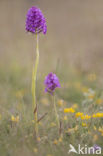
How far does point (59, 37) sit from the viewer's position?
1012cm

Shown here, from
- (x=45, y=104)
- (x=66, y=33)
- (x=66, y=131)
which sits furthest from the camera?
(x=66, y=33)

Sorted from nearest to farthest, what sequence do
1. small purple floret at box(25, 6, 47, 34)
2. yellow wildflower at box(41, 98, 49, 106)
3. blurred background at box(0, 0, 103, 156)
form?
small purple floret at box(25, 6, 47, 34) → blurred background at box(0, 0, 103, 156) → yellow wildflower at box(41, 98, 49, 106)

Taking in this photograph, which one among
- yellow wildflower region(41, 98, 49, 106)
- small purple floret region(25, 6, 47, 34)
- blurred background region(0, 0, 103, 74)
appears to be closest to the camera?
small purple floret region(25, 6, 47, 34)

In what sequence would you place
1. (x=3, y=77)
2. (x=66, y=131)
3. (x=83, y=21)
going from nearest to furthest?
(x=66, y=131)
(x=3, y=77)
(x=83, y=21)

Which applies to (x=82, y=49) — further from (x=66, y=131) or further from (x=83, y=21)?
(x=66, y=131)

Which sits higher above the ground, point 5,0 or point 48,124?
point 5,0

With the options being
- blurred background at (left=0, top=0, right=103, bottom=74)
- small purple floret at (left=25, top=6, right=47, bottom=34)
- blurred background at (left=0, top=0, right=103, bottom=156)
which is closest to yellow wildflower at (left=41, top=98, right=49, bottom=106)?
blurred background at (left=0, top=0, right=103, bottom=156)

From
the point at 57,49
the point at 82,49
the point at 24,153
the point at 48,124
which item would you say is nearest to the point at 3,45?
the point at 57,49

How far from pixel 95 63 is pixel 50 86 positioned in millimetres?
4610

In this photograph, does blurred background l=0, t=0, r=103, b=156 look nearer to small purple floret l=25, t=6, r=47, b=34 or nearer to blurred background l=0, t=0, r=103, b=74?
blurred background l=0, t=0, r=103, b=74

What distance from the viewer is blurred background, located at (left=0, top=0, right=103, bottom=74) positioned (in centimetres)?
729

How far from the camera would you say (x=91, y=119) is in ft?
9.41

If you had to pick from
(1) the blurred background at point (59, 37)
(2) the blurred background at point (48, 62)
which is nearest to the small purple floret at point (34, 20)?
(2) the blurred background at point (48, 62)

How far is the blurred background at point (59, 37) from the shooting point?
7.29 metres
